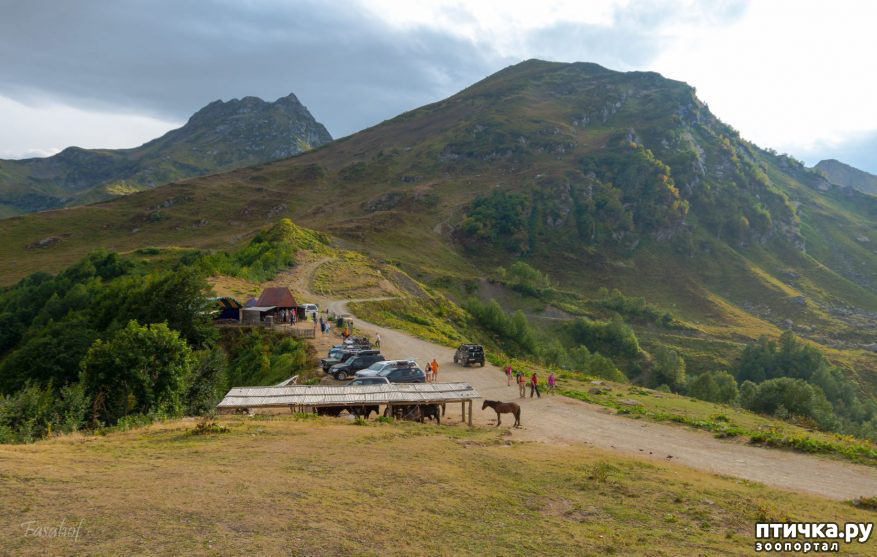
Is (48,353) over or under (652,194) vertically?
under

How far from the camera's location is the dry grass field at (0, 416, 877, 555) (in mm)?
9258

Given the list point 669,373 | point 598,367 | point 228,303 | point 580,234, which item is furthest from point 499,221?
point 228,303

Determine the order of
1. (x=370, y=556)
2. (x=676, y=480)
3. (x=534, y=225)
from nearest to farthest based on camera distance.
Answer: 1. (x=370, y=556)
2. (x=676, y=480)
3. (x=534, y=225)

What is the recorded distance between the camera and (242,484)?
11.9 m

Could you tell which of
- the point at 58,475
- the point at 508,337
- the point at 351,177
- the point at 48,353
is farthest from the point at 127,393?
the point at 351,177

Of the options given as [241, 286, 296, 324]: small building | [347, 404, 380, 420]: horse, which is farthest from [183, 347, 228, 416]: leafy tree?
[241, 286, 296, 324]: small building

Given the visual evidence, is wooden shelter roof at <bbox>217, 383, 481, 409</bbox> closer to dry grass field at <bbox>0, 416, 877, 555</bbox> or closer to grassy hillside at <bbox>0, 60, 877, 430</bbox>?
dry grass field at <bbox>0, 416, 877, 555</bbox>

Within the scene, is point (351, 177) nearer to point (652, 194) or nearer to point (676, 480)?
point (652, 194)

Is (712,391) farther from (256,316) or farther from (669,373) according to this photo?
(256,316)

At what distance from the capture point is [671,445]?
21.3 m

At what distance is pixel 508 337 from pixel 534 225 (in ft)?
312

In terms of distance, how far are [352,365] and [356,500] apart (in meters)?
22.0

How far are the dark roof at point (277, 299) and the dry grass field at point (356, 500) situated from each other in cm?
3178

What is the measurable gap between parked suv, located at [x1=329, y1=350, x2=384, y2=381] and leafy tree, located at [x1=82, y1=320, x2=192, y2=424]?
1017 centimetres
